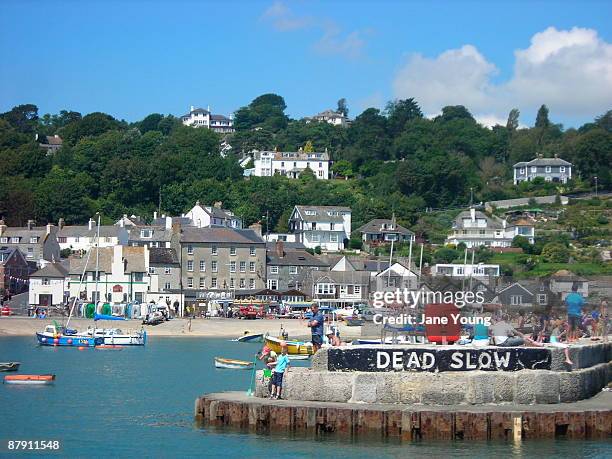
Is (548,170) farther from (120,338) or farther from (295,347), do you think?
(295,347)

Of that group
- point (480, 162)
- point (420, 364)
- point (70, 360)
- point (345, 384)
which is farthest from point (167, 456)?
point (480, 162)

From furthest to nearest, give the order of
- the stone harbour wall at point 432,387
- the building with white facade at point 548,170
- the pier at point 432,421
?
the building with white facade at point 548,170 < the stone harbour wall at point 432,387 < the pier at point 432,421

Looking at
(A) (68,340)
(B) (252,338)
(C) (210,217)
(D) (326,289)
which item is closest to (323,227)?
(C) (210,217)

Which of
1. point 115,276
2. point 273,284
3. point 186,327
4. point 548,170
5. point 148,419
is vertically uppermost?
point 548,170

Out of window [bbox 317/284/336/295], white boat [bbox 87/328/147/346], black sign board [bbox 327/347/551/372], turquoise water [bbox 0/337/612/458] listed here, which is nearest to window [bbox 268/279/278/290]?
window [bbox 317/284/336/295]

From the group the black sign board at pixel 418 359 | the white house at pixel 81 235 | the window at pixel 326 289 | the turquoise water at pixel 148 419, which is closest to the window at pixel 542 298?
the black sign board at pixel 418 359

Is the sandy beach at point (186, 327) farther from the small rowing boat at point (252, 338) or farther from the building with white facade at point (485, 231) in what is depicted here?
the building with white facade at point (485, 231)

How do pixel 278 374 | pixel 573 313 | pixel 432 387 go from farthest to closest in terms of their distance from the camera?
pixel 573 313
pixel 278 374
pixel 432 387

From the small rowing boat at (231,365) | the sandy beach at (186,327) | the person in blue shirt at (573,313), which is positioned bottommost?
the small rowing boat at (231,365)

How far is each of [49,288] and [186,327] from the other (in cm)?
1793

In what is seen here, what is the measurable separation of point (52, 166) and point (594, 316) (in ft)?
424

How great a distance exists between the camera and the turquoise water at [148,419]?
107 ft

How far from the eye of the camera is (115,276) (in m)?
104

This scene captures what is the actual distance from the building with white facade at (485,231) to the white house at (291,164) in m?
44.7
